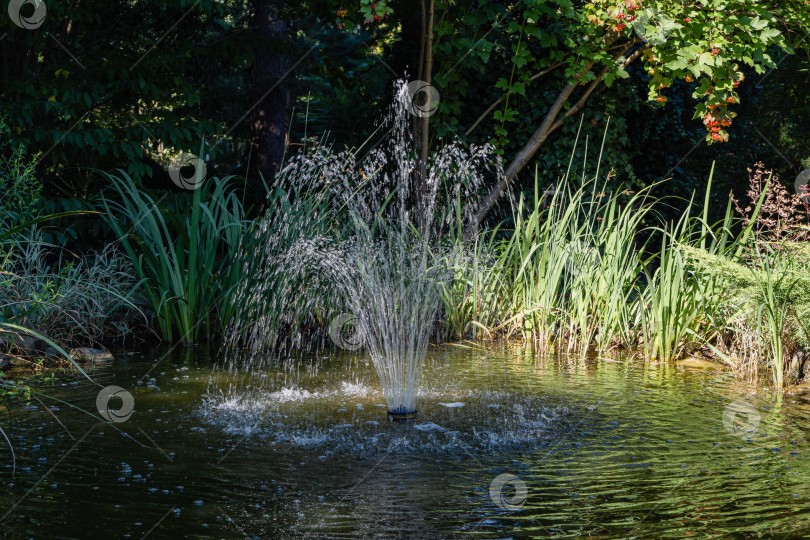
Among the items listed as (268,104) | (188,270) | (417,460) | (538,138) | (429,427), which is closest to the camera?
(417,460)

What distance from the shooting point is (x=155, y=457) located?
3.07 metres

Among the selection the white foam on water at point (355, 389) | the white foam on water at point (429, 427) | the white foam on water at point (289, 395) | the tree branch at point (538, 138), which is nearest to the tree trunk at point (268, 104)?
the tree branch at point (538, 138)

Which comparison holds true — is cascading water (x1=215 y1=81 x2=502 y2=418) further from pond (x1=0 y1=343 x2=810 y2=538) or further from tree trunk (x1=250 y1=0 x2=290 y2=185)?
tree trunk (x1=250 y1=0 x2=290 y2=185)

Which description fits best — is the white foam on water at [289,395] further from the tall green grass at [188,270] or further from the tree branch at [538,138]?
the tree branch at [538,138]

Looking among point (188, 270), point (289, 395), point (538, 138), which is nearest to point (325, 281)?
point (188, 270)

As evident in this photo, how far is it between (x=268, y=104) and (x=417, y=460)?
8.04 meters

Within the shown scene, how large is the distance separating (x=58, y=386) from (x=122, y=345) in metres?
1.68

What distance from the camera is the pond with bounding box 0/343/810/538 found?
2.44 meters

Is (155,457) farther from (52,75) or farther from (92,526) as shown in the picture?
(52,75)

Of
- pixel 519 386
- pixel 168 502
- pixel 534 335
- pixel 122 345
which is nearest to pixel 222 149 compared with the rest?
pixel 122 345

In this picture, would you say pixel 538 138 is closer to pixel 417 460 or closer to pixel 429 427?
pixel 429 427

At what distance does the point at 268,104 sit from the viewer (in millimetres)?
10312

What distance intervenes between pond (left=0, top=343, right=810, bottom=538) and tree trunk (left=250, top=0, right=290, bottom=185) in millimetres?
5938

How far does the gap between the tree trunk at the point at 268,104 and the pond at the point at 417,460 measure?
5.94 meters
